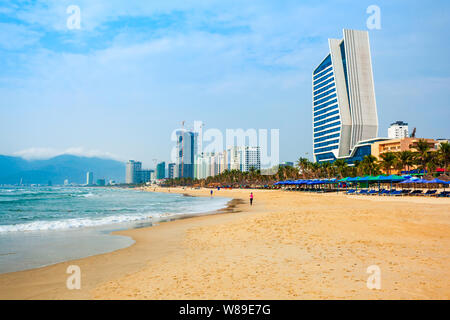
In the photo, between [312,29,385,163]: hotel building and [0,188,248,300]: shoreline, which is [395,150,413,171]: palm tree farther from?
[0,188,248,300]: shoreline

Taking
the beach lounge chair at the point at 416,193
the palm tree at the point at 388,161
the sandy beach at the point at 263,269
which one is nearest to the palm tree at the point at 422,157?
the palm tree at the point at 388,161

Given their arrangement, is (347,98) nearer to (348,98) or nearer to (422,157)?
(348,98)

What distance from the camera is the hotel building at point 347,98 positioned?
135087 millimetres

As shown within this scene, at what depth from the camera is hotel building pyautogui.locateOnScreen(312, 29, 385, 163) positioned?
135 meters

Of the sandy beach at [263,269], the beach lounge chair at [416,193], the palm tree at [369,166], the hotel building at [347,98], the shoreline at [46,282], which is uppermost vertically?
the hotel building at [347,98]

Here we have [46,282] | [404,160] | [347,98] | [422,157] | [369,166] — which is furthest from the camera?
[347,98]

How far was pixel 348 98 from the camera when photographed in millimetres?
140125

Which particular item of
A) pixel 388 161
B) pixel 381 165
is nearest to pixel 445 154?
pixel 388 161

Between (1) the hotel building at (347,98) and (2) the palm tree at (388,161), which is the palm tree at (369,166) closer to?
(2) the palm tree at (388,161)

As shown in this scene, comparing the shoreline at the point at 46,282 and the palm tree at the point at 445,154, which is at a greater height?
the palm tree at the point at 445,154

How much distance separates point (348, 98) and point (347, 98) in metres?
0.50

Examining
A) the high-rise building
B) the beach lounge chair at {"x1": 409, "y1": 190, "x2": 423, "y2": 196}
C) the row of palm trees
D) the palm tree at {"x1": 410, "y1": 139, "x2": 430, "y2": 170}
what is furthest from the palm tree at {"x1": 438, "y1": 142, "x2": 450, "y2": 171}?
the high-rise building
